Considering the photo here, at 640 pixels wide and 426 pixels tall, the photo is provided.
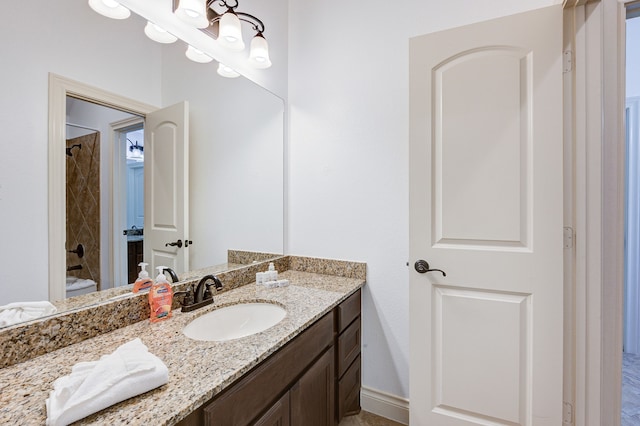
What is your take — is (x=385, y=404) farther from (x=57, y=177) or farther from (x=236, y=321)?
(x=57, y=177)

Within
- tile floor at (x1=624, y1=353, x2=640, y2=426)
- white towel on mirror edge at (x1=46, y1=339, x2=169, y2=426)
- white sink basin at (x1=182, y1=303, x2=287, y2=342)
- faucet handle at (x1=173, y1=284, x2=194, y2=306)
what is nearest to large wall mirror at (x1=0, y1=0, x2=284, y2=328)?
faucet handle at (x1=173, y1=284, x2=194, y2=306)

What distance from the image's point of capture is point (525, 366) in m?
1.28

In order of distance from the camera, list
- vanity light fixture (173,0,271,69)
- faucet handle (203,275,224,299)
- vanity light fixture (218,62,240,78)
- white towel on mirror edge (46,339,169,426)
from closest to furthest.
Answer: white towel on mirror edge (46,339,169,426), faucet handle (203,275,224,299), vanity light fixture (173,0,271,69), vanity light fixture (218,62,240,78)

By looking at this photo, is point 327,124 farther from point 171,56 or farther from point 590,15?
point 590,15

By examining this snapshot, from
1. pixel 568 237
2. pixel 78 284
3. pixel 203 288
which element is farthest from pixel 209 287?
pixel 568 237

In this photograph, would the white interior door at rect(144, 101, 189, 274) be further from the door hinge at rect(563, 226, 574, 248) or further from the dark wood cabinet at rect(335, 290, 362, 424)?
the door hinge at rect(563, 226, 574, 248)

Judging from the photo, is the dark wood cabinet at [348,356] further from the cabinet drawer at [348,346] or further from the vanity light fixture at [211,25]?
the vanity light fixture at [211,25]

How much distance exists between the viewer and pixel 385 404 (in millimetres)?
1707

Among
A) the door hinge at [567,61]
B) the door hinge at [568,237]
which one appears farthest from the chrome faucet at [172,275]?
the door hinge at [567,61]

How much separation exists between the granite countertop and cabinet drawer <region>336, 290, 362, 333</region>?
16 centimetres

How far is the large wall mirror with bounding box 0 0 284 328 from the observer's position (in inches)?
34.1

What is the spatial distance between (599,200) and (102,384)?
5.50 ft

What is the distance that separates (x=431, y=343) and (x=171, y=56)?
176cm

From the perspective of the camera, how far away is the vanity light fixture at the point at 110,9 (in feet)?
3.37
